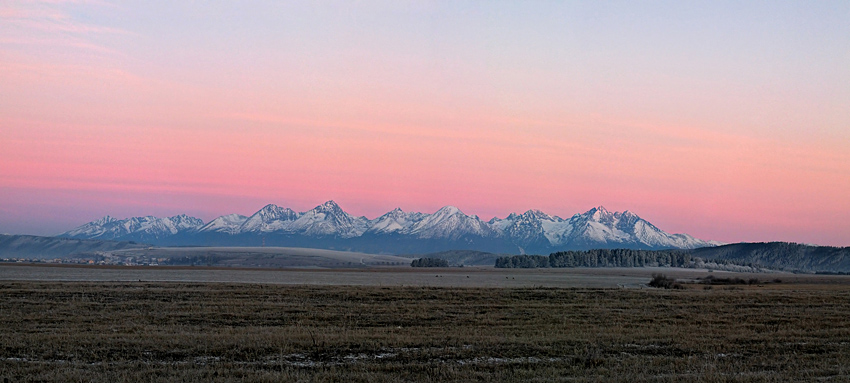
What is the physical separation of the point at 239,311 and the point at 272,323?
5275 millimetres

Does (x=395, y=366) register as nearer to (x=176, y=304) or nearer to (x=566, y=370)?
(x=566, y=370)

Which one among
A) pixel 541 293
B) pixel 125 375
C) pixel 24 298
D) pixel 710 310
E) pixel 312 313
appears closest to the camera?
pixel 125 375

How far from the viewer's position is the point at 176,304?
37844 millimetres

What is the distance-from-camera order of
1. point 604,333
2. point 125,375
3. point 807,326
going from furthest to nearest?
point 807,326, point 604,333, point 125,375

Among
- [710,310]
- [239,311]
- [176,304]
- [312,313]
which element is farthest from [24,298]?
[710,310]

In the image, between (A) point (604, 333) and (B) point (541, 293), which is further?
(B) point (541, 293)

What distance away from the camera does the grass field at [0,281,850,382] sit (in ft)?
57.0

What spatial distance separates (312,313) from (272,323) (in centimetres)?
426

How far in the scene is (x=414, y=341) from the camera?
23000 millimetres

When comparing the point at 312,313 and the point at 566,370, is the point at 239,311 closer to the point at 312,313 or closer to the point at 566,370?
the point at 312,313

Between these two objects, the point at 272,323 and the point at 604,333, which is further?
the point at 272,323

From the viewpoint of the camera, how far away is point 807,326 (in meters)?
29.1

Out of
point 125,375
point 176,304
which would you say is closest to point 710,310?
point 176,304

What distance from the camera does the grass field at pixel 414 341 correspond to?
684 inches
